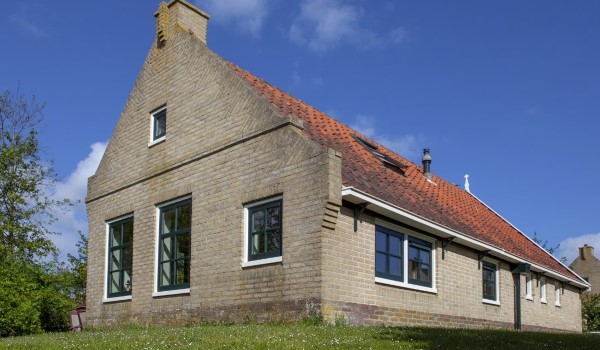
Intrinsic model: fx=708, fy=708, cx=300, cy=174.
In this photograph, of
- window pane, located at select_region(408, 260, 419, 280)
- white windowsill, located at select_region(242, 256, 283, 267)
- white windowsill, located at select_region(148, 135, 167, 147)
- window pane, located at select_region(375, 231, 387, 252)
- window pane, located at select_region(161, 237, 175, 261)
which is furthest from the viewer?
white windowsill, located at select_region(148, 135, 167, 147)

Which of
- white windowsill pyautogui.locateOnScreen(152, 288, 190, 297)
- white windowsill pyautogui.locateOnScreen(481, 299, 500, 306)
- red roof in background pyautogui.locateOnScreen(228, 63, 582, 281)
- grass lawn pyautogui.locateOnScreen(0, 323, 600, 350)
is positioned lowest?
grass lawn pyautogui.locateOnScreen(0, 323, 600, 350)

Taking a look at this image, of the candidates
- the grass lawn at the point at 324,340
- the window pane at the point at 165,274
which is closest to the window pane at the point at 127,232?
the window pane at the point at 165,274

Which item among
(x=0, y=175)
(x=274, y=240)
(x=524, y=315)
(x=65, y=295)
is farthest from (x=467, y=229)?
(x=0, y=175)

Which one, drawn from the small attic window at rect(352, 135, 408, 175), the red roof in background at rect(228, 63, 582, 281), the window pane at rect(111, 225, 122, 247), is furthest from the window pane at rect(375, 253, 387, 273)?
the window pane at rect(111, 225, 122, 247)

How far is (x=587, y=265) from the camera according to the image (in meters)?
68.8

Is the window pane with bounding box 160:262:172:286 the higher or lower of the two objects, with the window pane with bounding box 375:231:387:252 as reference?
lower

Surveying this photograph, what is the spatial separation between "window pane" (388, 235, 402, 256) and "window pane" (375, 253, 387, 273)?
293 millimetres

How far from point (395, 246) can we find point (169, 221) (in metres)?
6.34

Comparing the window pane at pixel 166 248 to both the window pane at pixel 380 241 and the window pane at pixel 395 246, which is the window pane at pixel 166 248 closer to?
the window pane at pixel 380 241

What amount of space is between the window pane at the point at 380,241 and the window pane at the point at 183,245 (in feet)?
16.6

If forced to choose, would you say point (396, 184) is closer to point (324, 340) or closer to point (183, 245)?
point (183, 245)

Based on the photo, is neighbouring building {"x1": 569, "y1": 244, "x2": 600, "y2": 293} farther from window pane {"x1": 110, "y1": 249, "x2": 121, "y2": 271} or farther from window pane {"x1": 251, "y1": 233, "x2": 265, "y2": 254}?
window pane {"x1": 251, "y1": 233, "x2": 265, "y2": 254}

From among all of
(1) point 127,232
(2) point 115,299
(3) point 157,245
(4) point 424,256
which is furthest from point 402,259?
(2) point 115,299

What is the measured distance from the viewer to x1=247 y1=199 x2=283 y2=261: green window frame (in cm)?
1598
